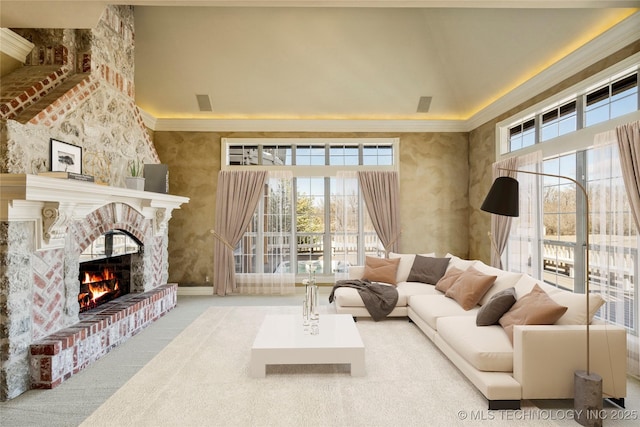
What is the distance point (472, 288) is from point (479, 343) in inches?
47.6

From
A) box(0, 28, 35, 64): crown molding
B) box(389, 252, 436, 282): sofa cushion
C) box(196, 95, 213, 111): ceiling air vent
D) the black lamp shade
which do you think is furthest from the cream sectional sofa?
box(196, 95, 213, 111): ceiling air vent

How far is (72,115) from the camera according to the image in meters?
3.54

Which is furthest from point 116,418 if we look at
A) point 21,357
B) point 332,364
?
point 332,364

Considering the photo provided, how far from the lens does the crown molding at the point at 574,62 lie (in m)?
3.34

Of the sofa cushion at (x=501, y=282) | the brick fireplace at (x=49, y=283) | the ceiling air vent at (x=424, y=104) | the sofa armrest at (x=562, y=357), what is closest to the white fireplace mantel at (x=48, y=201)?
the brick fireplace at (x=49, y=283)

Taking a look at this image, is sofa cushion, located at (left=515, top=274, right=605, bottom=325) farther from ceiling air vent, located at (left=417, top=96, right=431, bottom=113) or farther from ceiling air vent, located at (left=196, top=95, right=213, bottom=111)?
ceiling air vent, located at (left=196, top=95, right=213, bottom=111)

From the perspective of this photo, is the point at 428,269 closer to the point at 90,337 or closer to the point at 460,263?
the point at 460,263

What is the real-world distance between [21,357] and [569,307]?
442 cm

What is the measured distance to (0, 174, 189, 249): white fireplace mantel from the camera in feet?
8.82

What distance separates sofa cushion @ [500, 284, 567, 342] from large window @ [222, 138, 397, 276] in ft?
11.4

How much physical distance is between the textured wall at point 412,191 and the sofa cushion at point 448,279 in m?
1.76

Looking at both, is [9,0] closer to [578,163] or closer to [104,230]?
[104,230]

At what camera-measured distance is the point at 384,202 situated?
21.1ft

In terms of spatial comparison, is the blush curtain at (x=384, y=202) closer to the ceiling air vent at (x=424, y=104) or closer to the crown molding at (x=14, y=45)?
the ceiling air vent at (x=424, y=104)
